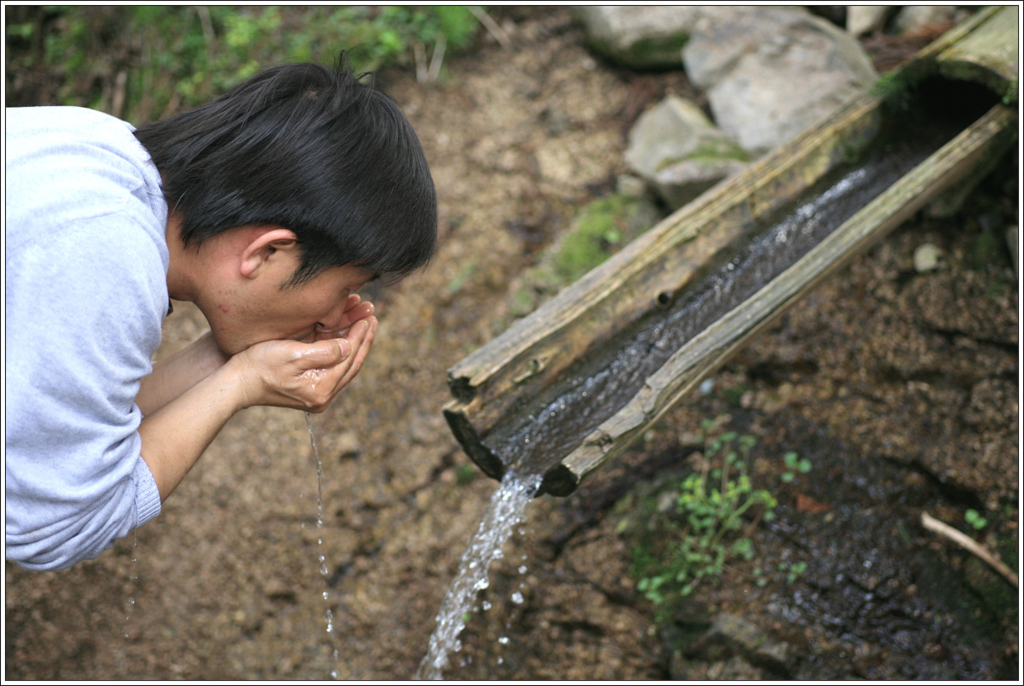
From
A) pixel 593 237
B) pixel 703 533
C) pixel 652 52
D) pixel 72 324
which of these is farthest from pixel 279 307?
pixel 652 52

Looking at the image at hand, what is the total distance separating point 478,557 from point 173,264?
1459mm

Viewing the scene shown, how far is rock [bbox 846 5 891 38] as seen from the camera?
392cm

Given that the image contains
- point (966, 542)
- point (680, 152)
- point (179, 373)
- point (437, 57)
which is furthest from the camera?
point (437, 57)

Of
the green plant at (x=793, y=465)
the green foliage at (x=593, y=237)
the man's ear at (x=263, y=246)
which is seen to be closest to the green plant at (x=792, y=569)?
the green plant at (x=793, y=465)

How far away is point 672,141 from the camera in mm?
3805

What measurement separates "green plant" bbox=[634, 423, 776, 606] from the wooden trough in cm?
72

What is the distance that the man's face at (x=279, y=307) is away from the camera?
1.60 metres

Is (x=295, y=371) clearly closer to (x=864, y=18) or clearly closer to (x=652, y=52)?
(x=652, y=52)

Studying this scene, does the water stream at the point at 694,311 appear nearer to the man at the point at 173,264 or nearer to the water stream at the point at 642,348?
the water stream at the point at 642,348

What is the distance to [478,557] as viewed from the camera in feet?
8.27

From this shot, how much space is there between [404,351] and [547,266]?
890 mm

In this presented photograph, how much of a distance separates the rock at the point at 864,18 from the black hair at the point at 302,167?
342cm

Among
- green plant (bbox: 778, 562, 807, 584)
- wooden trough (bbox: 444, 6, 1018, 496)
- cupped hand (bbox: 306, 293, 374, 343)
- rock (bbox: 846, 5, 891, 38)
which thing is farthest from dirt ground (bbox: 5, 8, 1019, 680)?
cupped hand (bbox: 306, 293, 374, 343)

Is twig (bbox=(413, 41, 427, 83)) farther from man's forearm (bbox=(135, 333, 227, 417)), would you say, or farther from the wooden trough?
man's forearm (bbox=(135, 333, 227, 417))
